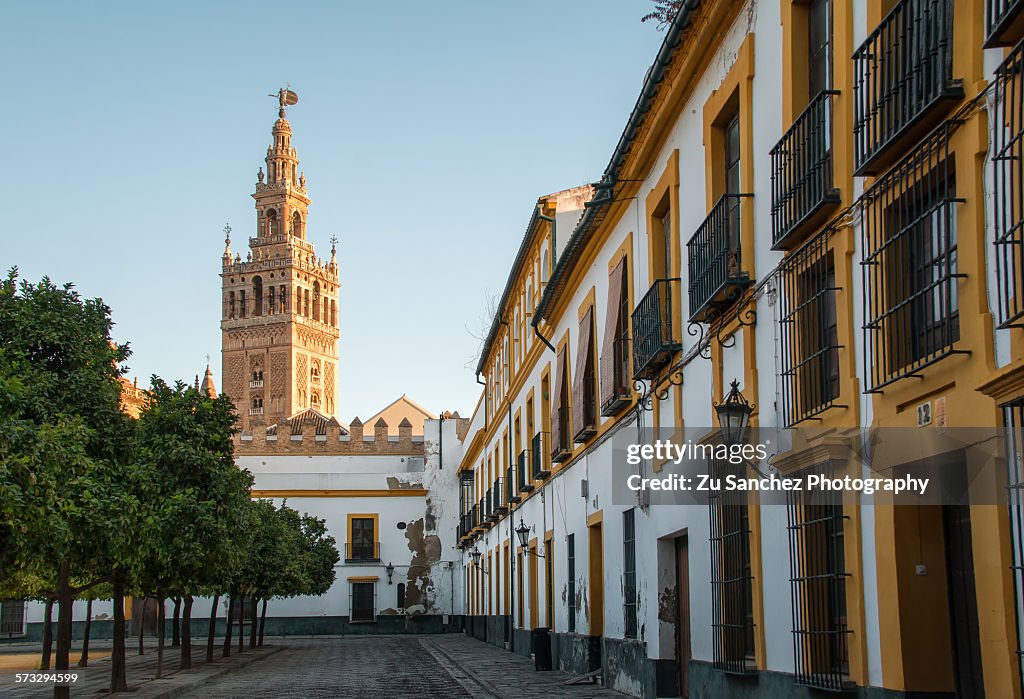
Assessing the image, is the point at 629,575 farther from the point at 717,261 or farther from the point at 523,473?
the point at 523,473

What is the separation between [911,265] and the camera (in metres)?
6.82

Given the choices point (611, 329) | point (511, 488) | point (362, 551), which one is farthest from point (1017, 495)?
point (362, 551)

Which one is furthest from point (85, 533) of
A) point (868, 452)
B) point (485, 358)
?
point (485, 358)

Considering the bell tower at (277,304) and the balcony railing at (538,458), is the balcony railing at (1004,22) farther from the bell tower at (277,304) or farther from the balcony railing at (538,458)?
the bell tower at (277,304)

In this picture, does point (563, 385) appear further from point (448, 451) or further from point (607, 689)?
point (448, 451)

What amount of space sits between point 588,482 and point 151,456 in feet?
19.5

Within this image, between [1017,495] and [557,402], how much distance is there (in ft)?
48.6

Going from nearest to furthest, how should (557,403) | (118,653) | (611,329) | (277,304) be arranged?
(611,329)
(118,653)
(557,403)
(277,304)

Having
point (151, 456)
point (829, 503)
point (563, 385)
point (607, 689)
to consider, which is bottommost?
point (607, 689)

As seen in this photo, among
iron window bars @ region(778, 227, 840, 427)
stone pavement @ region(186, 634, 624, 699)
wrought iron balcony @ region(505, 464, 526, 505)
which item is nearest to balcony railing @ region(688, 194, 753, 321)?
iron window bars @ region(778, 227, 840, 427)

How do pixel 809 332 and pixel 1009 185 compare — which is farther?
pixel 809 332

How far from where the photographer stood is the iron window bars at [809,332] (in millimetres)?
8164

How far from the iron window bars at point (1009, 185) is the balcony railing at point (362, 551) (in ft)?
152

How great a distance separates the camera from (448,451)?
5306cm
